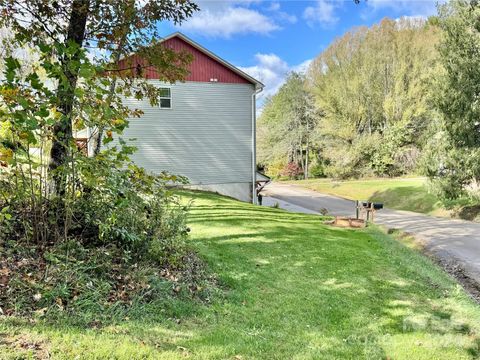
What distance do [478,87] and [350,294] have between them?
1474 centimetres

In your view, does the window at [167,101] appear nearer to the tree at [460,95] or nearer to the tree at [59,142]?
the tree at [59,142]

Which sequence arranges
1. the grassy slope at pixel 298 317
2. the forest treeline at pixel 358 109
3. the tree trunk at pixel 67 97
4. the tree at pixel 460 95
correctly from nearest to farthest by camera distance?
the grassy slope at pixel 298 317
the tree trunk at pixel 67 97
the tree at pixel 460 95
the forest treeline at pixel 358 109

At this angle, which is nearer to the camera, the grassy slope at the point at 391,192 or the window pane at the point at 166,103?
the window pane at the point at 166,103

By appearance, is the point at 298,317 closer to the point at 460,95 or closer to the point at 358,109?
the point at 460,95

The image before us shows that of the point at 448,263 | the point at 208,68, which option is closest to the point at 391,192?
the point at 208,68

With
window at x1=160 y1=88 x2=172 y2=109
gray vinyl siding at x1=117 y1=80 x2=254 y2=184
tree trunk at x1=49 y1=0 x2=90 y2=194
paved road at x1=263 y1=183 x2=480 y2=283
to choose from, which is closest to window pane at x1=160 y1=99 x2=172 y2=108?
window at x1=160 y1=88 x2=172 y2=109

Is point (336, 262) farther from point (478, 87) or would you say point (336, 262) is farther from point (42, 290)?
point (478, 87)

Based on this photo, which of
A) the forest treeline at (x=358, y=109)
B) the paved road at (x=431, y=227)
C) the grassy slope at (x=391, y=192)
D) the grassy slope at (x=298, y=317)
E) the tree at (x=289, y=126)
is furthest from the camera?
the tree at (x=289, y=126)

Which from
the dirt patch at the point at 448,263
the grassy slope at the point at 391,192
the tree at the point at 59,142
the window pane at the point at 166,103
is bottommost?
the dirt patch at the point at 448,263

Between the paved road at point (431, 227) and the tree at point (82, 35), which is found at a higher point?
the tree at point (82, 35)

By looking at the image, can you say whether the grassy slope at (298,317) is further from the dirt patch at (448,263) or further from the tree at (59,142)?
the tree at (59,142)

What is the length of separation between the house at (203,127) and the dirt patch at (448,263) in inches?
299

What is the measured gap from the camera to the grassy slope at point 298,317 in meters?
2.63

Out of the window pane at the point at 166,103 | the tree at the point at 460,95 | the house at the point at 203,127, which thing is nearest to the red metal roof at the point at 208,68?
the house at the point at 203,127
